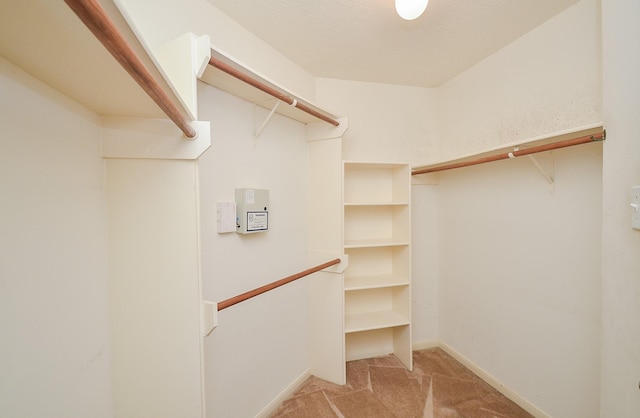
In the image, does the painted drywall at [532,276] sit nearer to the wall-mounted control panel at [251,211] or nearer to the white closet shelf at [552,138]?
the white closet shelf at [552,138]

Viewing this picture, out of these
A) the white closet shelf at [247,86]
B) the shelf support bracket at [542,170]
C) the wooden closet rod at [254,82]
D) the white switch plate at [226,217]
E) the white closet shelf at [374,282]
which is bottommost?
the white closet shelf at [374,282]

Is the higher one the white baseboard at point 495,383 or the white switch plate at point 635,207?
the white switch plate at point 635,207

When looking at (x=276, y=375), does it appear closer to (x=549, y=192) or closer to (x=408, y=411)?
(x=408, y=411)

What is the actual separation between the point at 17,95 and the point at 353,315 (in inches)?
92.7

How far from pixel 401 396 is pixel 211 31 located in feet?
8.94

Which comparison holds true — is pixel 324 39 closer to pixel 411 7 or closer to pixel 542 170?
pixel 411 7

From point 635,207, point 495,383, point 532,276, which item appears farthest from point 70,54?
point 495,383

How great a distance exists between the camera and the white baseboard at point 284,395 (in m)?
1.63

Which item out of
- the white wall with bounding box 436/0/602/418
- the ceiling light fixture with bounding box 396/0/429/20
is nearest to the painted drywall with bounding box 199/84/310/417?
the ceiling light fixture with bounding box 396/0/429/20

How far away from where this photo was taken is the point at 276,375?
5.70ft

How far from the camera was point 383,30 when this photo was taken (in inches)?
62.6

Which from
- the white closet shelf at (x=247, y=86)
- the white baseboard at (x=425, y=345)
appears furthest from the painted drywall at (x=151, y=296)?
the white baseboard at (x=425, y=345)

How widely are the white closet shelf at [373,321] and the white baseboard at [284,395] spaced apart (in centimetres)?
50

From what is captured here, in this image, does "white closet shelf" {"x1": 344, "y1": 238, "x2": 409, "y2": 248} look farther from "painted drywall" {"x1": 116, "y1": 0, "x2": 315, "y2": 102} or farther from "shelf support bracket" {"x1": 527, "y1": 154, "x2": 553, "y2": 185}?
"painted drywall" {"x1": 116, "y1": 0, "x2": 315, "y2": 102}
